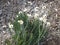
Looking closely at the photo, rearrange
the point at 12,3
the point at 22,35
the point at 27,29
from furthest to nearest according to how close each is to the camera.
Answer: the point at 12,3 < the point at 27,29 < the point at 22,35

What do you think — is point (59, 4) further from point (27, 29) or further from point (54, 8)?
point (27, 29)

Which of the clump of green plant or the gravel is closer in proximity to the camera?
the clump of green plant

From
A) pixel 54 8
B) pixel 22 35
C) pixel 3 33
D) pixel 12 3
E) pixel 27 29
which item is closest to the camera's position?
pixel 22 35

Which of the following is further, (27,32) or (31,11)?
(31,11)

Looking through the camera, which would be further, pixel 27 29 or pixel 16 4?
pixel 16 4

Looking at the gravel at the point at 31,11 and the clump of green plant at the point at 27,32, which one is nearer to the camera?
the clump of green plant at the point at 27,32

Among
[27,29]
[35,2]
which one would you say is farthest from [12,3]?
[27,29]

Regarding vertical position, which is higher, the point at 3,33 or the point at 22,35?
the point at 22,35
